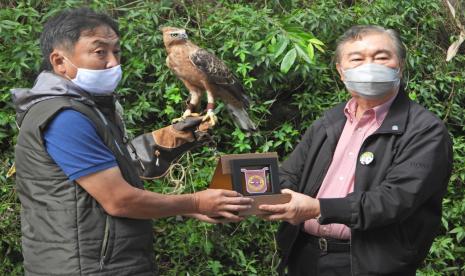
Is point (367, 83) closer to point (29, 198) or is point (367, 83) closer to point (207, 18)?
point (29, 198)

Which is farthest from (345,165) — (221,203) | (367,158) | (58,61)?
(58,61)

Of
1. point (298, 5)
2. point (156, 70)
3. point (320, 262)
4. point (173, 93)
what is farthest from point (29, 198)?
point (298, 5)

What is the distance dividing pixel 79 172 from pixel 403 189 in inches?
46.3

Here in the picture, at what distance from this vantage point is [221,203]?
2.55 metres

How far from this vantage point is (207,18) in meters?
5.11

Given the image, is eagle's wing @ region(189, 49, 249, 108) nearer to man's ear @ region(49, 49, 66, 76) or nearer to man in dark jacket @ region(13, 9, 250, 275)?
man in dark jacket @ region(13, 9, 250, 275)

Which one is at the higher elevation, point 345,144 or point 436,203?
point 345,144

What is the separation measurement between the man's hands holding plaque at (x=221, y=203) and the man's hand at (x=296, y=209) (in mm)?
104

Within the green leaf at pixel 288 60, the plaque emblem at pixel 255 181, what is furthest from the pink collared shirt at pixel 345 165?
the green leaf at pixel 288 60

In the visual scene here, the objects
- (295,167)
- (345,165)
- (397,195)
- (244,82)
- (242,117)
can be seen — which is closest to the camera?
(397,195)

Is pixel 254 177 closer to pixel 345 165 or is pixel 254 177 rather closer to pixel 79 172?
pixel 345 165

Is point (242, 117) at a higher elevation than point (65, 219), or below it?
below

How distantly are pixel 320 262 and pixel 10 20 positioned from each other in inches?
116

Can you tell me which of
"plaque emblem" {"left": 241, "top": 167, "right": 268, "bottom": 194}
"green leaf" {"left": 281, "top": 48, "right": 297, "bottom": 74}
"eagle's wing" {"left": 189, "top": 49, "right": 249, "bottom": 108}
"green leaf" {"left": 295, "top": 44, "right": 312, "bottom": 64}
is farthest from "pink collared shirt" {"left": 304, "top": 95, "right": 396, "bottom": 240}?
"green leaf" {"left": 295, "top": 44, "right": 312, "bottom": 64}
